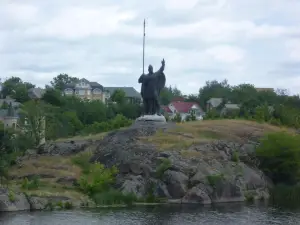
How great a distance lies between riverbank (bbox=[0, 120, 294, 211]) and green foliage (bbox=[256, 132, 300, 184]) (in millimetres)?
1403

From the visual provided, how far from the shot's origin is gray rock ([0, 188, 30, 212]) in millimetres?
49344

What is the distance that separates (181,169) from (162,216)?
408 inches

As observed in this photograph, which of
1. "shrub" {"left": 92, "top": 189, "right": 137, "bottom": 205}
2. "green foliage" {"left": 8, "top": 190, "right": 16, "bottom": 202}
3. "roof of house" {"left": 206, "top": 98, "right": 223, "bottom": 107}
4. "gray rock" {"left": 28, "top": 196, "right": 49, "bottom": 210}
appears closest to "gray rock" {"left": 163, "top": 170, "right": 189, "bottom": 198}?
"shrub" {"left": 92, "top": 189, "right": 137, "bottom": 205}

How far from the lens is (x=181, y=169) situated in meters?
58.2

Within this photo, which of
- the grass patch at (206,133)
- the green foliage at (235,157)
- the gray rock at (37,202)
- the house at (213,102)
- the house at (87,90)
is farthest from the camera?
the house at (87,90)

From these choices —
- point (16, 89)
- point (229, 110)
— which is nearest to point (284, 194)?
point (229, 110)

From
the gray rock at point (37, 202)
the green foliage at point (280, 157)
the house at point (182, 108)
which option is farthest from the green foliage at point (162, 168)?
the house at point (182, 108)

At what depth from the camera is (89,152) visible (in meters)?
64.6

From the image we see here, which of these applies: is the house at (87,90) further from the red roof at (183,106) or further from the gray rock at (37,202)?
the gray rock at (37,202)

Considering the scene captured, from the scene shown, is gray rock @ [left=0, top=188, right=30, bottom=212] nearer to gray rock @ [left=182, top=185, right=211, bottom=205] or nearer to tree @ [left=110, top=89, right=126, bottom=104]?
gray rock @ [left=182, top=185, right=211, bottom=205]

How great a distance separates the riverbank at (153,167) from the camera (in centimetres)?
5541

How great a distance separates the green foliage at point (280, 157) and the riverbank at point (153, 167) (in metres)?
1.40

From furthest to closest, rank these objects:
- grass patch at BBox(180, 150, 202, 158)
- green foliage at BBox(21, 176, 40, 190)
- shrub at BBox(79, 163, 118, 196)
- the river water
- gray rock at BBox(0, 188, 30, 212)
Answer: grass patch at BBox(180, 150, 202, 158) < shrub at BBox(79, 163, 118, 196) < green foliage at BBox(21, 176, 40, 190) < gray rock at BBox(0, 188, 30, 212) < the river water

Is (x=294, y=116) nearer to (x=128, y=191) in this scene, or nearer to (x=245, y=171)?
(x=245, y=171)
